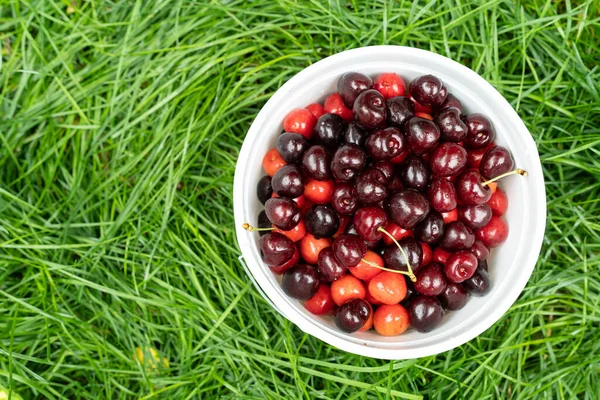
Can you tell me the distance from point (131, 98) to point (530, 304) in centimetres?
188

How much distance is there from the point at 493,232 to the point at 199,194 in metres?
1.20

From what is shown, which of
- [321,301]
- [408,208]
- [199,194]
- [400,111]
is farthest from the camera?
[199,194]

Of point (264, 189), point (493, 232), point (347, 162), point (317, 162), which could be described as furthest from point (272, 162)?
point (493, 232)

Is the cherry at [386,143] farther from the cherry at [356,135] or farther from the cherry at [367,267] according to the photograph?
the cherry at [367,267]

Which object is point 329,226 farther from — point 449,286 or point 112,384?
point 112,384

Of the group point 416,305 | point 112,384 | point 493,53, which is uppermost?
point 493,53

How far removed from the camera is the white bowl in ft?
6.36

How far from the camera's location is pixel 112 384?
2434 mm

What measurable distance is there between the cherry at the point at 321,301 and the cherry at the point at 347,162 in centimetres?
→ 41

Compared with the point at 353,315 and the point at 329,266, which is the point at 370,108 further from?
the point at 353,315

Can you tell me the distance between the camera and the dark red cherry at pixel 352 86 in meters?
1.99

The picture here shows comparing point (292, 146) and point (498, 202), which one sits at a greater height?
point (292, 146)

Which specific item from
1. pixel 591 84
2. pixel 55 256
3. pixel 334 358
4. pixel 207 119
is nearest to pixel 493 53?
pixel 591 84

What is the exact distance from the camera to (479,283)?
1.97 metres
